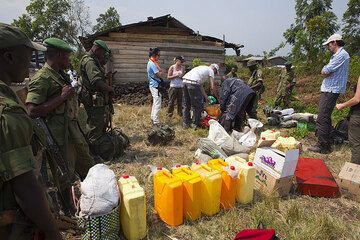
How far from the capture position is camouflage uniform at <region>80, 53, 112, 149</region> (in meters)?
4.43

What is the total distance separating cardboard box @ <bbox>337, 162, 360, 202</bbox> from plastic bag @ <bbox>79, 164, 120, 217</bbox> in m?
3.24

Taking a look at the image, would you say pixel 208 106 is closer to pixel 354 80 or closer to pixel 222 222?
pixel 222 222

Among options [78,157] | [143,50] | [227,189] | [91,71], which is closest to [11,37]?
[78,157]

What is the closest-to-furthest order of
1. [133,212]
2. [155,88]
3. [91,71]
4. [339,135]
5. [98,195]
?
[98,195] → [133,212] → [91,71] → [339,135] → [155,88]

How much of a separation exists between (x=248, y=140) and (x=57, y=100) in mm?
3581

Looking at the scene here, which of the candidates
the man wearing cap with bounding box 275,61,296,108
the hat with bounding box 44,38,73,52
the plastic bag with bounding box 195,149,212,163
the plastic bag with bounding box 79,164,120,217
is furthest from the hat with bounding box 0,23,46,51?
the man wearing cap with bounding box 275,61,296,108

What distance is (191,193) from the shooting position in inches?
120

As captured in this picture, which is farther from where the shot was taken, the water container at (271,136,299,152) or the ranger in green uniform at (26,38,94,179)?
the water container at (271,136,299,152)

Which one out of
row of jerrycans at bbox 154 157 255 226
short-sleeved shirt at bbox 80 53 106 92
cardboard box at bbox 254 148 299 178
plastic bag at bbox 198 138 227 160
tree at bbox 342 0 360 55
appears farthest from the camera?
tree at bbox 342 0 360 55

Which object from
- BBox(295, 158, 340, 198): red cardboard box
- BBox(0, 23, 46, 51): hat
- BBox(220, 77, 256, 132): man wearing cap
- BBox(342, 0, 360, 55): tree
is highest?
BBox(342, 0, 360, 55): tree

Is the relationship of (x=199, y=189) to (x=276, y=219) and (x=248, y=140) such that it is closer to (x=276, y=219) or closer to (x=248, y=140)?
(x=276, y=219)

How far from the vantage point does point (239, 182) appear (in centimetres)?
349

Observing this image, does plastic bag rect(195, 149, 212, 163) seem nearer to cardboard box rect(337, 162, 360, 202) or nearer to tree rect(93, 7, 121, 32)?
cardboard box rect(337, 162, 360, 202)

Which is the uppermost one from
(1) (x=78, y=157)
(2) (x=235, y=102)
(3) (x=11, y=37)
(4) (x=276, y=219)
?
(3) (x=11, y=37)
